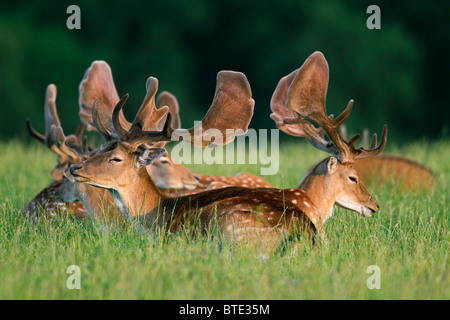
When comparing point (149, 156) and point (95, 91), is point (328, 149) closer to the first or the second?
point (149, 156)

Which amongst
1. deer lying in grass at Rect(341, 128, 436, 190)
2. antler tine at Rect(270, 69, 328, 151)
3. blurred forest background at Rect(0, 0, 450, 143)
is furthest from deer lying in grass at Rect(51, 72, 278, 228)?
blurred forest background at Rect(0, 0, 450, 143)

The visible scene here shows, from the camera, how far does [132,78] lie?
1584 centimetres

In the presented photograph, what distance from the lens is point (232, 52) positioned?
56.8 feet

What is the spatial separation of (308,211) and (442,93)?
1277 centimetres

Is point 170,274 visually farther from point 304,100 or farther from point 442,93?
point 442,93

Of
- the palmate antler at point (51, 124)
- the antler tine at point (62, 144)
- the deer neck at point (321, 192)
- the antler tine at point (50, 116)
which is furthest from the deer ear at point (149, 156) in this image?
the antler tine at point (50, 116)

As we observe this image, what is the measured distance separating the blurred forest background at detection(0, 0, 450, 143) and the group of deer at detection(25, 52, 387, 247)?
32.6 feet

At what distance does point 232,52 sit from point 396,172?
10.6 m

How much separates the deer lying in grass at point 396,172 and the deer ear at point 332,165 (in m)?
2.04

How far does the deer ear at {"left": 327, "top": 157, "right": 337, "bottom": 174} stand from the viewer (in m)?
4.72

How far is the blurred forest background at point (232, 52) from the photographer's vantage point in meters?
15.8

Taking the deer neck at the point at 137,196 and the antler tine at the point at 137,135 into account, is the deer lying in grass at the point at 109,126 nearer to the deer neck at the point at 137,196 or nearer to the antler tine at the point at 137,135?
the antler tine at the point at 137,135

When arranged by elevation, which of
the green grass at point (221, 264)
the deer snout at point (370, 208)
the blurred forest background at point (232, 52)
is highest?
the blurred forest background at point (232, 52)
